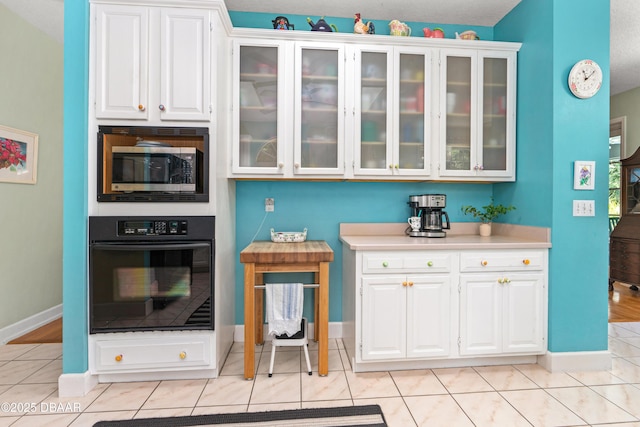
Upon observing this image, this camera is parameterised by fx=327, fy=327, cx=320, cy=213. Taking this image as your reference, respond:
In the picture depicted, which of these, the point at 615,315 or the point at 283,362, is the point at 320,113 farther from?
the point at 615,315

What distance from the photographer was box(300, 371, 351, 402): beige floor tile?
204cm

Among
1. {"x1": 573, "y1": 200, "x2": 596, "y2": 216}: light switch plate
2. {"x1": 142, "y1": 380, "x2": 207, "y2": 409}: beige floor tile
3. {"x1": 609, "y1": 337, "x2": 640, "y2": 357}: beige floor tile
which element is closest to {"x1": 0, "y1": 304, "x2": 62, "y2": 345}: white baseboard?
{"x1": 142, "y1": 380, "x2": 207, "y2": 409}: beige floor tile

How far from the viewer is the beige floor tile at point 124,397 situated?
193cm

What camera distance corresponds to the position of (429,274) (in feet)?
7.57

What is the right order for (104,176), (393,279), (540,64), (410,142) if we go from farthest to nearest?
(410,142), (540,64), (393,279), (104,176)

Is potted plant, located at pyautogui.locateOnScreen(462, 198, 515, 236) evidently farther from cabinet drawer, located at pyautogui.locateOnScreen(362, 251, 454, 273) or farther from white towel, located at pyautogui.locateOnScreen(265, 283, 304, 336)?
white towel, located at pyautogui.locateOnScreen(265, 283, 304, 336)

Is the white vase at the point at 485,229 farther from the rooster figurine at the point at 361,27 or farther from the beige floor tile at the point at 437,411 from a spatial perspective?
the rooster figurine at the point at 361,27

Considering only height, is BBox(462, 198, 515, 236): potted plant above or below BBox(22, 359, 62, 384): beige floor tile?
above

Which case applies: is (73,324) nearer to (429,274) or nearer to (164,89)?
(164,89)

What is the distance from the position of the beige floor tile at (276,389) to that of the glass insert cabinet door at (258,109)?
1496mm

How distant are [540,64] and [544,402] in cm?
235

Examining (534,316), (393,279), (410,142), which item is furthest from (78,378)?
(534,316)

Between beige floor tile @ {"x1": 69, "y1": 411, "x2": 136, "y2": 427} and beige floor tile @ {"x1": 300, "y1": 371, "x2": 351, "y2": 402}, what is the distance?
101 cm

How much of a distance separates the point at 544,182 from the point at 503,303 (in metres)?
0.95
